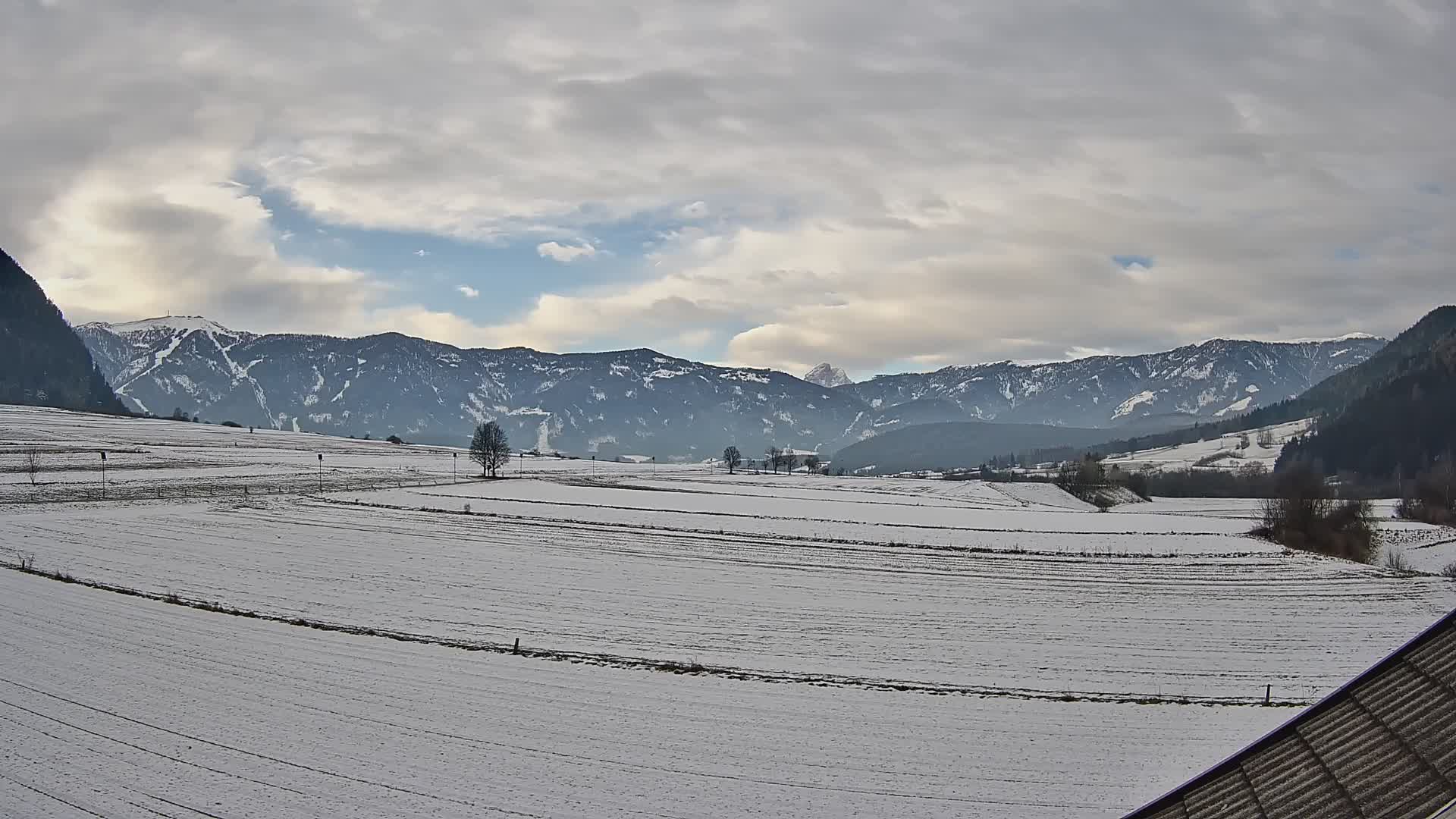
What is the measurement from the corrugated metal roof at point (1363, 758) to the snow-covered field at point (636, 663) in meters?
8.15

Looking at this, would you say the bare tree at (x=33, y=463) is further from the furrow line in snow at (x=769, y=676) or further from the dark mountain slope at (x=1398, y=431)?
the dark mountain slope at (x=1398, y=431)

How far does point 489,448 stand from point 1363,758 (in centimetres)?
12689

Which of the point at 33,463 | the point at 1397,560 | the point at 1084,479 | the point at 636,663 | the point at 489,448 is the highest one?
the point at 489,448

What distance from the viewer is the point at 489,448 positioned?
129000 millimetres

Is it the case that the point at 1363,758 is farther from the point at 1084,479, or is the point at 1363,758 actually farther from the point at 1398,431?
the point at 1398,431

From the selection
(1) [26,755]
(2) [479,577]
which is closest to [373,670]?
(1) [26,755]

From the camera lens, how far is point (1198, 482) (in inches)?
6806

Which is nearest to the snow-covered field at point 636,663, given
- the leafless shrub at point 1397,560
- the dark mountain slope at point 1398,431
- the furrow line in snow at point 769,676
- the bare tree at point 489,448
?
the furrow line in snow at point 769,676

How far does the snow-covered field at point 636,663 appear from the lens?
18281mm

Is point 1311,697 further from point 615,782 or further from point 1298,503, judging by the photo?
point 1298,503

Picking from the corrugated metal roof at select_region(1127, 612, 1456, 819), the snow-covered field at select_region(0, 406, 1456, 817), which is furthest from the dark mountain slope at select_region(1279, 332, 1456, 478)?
the corrugated metal roof at select_region(1127, 612, 1456, 819)

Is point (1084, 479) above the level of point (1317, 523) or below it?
above

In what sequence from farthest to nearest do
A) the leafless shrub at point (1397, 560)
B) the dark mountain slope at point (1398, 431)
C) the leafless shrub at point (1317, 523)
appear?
the dark mountain slope at point (1398, 431), the leafless shrub at point (1317, 523), the leafless shrub at point (1397, 560)

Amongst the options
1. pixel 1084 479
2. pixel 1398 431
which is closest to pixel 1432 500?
pixel 1084 479
